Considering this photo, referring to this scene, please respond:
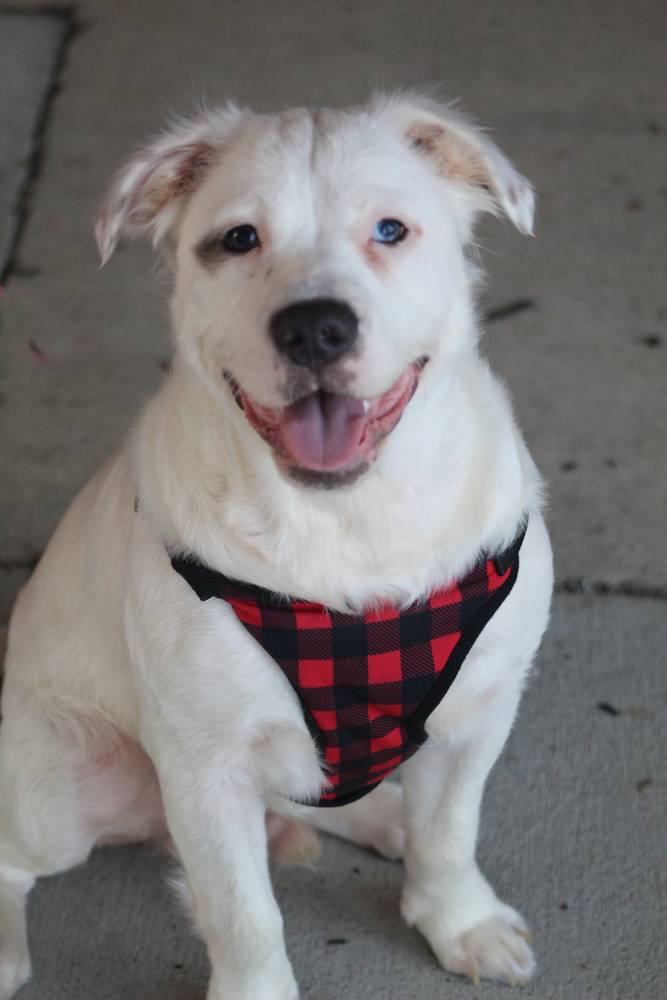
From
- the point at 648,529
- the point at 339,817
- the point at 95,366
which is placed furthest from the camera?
the point at 95,366

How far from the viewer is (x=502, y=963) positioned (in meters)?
2.20

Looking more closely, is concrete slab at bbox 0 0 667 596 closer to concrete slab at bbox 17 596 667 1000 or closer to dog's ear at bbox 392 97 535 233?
concrete slab at bbox 17 596 667 1000

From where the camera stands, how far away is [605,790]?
2.54 m

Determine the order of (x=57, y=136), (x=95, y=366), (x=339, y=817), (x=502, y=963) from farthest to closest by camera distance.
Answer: (x=57, y=136) < (x=95, y=366) < (x=339, y=817) < (x=502, y=963)

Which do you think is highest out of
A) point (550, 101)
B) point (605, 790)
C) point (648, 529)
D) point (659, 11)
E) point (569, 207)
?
point (659, 11)

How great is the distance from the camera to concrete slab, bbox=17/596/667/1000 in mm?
2229

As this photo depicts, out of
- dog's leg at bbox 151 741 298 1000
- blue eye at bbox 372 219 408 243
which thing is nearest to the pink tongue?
blue eye at bbox 372 219 408 243

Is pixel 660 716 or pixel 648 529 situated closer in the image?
pixel 660 716

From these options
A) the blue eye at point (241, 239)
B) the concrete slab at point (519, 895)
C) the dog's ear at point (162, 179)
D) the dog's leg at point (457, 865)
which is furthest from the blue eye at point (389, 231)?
the concrete slab at point (519, 895)

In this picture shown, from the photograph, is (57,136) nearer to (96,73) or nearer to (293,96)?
(96,73)

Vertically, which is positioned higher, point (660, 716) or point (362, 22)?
point (362, 22)

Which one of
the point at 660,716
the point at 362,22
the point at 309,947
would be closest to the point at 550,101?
the point at 362,22

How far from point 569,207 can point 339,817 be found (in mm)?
2859

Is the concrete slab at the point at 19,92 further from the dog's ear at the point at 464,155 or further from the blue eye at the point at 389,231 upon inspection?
the blue eye at the point at 389,231
